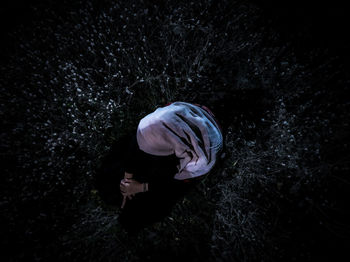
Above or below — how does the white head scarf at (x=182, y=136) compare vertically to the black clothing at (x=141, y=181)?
above

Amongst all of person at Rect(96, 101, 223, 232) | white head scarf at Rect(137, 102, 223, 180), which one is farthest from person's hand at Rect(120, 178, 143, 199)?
white head scarf at Rect(137, 102, 223, 180)

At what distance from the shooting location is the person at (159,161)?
1.08 m

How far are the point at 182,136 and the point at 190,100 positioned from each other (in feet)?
3.92

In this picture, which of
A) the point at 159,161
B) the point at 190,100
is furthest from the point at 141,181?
the point at 190,100

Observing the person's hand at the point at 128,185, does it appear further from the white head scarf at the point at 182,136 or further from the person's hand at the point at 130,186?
the white head scarf at the point at 182,136

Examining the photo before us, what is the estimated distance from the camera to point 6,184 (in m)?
2.03

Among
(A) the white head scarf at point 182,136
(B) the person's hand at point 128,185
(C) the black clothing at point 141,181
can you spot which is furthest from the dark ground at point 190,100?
(A) the white head scarf at point 182,136

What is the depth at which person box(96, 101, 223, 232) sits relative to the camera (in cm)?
Result: 108

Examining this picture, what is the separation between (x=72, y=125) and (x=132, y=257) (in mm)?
1704

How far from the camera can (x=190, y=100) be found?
2.19 m

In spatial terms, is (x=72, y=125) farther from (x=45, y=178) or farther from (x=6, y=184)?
(x=6, y=184)

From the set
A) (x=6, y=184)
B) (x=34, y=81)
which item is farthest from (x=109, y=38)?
(x=6, y=184)

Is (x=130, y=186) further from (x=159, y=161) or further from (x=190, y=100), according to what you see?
(x=190, y=100)

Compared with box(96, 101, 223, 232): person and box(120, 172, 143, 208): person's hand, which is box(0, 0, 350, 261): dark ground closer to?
box(96, 101, 223, 232): person
